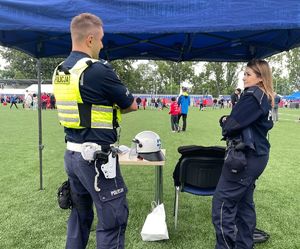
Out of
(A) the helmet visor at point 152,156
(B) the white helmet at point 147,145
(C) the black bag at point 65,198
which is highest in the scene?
(B) the white helmet at point 147,145

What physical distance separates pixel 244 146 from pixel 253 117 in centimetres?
27

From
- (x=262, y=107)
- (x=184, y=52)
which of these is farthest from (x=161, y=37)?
(x=262, y=107)

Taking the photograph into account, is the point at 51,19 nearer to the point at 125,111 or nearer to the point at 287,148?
the point at 125,111

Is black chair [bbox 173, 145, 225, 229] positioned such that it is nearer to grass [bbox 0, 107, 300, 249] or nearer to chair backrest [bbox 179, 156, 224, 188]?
chair backrest [bbox 179, 156, 224, 188]

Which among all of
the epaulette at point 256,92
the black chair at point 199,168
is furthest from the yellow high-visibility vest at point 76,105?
the black chair at point 199,168

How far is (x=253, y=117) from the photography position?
298 centimetres

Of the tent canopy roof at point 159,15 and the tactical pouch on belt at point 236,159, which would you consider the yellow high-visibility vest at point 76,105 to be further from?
the tactical pouch on belt at point 236,159

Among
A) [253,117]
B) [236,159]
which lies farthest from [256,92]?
[236,159]

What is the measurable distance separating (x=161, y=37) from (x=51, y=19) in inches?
92.2

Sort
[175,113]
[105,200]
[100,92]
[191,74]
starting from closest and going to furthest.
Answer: [100,92] → [105,200] → [175,113] → [191,74]

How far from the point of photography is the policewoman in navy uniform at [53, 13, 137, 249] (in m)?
2.49

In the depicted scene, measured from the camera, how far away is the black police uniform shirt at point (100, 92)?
246 centimetres

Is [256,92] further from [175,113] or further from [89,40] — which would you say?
[175,113]

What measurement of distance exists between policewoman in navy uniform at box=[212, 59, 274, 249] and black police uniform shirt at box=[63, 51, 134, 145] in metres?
1.06
